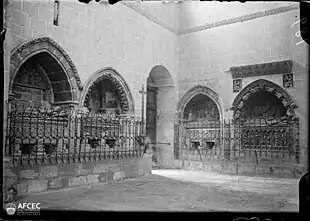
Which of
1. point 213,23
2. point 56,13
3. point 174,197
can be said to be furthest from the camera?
point 213,23

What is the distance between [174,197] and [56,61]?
3.27 meters

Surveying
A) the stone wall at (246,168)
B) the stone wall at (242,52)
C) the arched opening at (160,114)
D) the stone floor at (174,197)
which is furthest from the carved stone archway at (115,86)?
the stone wall at (246,168)

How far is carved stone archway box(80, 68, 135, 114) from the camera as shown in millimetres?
6480

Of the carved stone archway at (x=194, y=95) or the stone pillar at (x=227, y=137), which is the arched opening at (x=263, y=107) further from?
the carved stone archway at (x=194, y=95)

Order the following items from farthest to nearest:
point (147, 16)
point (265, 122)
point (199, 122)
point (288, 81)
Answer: point (199, 122)
point (147, 16)
point (265, 122)
point (288, 81)

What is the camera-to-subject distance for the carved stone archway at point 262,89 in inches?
300

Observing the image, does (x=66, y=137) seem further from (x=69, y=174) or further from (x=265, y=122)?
(x=265, y=122)

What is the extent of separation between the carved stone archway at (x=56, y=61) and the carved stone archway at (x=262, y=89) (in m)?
4.35

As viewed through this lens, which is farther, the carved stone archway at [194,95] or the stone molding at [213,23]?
the carved stone archway at [194,95]

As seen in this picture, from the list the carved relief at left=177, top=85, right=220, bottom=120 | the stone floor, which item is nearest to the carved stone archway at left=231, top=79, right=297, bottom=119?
the carved relief at left=177, top=85, right=220, bottom=120

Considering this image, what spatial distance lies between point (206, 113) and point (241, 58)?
197 cm

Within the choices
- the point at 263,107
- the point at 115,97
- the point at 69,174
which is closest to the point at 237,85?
the point at 263,107

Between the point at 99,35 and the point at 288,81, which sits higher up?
the point at 99,35

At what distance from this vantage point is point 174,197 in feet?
15.3
